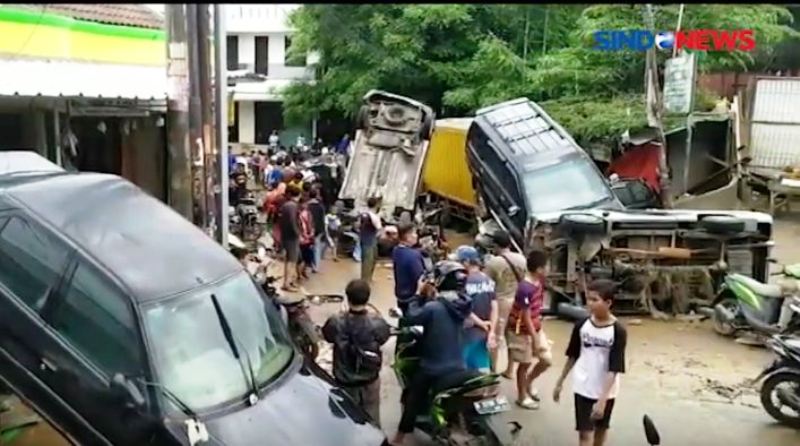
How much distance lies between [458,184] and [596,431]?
12.0 meters

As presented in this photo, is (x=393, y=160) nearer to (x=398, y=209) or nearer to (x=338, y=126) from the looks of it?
(x=398, y=209)

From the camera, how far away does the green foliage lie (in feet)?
62.5

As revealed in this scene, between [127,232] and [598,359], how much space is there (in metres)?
3.08

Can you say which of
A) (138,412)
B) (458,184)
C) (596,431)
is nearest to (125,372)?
(138,412)

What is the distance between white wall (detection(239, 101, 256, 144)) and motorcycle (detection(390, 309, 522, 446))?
3480 cm

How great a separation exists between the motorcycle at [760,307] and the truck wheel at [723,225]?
620mm

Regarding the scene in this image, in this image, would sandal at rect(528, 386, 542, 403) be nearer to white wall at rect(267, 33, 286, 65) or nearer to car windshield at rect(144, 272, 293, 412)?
car windshield at rect(144, 272, 293, 412)

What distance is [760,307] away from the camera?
948 cm

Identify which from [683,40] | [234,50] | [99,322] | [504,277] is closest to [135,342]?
[99,322]

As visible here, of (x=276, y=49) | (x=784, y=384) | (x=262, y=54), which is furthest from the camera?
(x=262, y=54)

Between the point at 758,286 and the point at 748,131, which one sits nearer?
the point at 758,286

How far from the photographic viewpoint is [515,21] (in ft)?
76.0

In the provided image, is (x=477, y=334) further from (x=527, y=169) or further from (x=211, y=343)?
(x=527, y=169)

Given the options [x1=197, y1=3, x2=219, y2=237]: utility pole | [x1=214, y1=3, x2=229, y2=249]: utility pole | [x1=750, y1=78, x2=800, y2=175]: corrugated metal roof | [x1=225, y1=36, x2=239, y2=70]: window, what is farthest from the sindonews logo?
[x1=225, y1=36, x2=239, y2=70]: window
